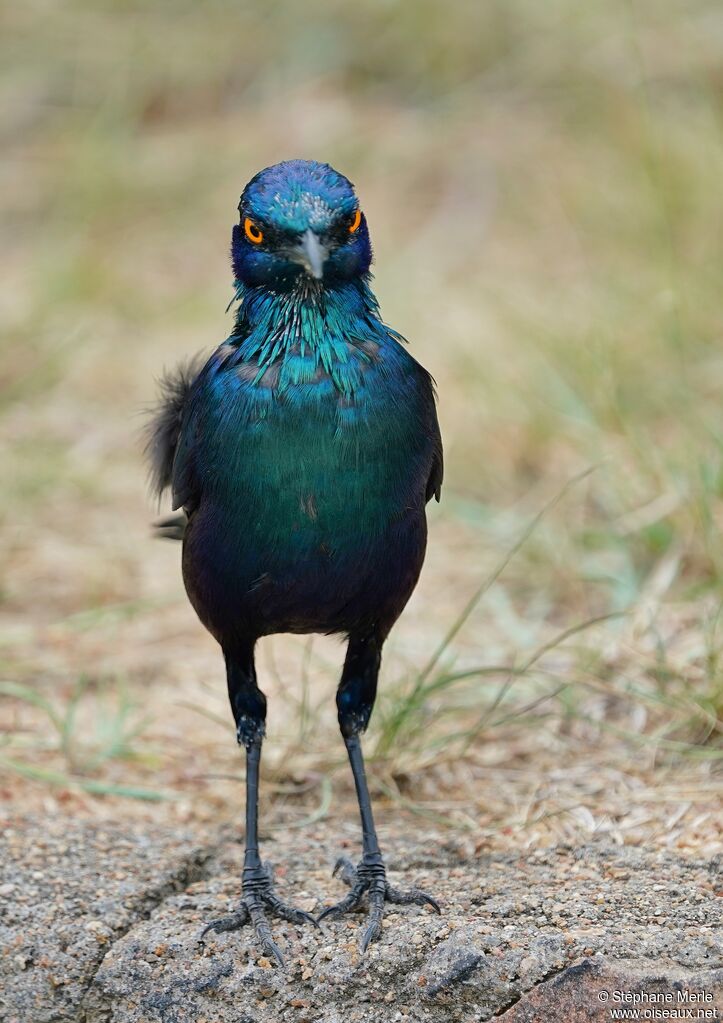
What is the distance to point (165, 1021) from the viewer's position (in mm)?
3660

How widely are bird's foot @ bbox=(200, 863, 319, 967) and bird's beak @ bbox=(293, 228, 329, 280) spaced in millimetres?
1639

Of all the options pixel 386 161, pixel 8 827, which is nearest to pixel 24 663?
pixel 8 827

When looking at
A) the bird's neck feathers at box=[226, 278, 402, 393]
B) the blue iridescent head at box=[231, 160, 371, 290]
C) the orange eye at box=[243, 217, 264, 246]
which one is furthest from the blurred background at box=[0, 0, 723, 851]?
the orange eye at box=[243, 217, 264, 246]

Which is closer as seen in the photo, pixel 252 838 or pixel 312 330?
pixel 312 330

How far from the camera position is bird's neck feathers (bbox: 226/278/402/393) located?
362 centimetres

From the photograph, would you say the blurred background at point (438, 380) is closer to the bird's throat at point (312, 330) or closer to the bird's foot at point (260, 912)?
the bird's foot at point (260, 912)

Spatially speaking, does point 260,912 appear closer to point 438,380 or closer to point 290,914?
point 290,914

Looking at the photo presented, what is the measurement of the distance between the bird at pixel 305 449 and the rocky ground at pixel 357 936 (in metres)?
0.10

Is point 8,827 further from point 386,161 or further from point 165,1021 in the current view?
point 386,161

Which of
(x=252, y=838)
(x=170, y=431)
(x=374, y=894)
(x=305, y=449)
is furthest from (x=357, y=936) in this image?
(x=170, y=431)

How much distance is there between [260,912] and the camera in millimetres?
3822

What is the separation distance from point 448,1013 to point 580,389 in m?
3.75

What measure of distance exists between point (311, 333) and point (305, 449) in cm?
31

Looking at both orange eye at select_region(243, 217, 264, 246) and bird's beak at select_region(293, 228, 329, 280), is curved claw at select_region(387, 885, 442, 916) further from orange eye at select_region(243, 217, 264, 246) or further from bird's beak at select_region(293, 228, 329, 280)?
orange eye at select_region(243, 217, 264, 246)
